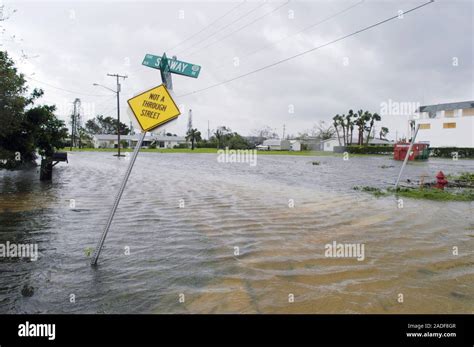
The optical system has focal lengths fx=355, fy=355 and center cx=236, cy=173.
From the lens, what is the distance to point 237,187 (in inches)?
527

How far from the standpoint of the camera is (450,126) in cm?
5994

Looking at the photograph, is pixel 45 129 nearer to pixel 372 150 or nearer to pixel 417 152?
pixel 417 152

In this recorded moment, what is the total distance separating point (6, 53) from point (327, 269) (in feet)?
38.6

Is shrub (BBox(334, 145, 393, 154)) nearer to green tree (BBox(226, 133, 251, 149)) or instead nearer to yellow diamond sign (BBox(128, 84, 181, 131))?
green tree (BBox(226, 133, 251, 149))

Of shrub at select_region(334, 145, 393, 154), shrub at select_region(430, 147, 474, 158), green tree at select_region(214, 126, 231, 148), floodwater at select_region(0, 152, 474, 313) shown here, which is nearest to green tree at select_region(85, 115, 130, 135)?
green tree at select_region(214, 126, 231, 148)

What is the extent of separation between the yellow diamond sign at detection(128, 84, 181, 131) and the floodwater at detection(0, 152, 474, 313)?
1.94 m

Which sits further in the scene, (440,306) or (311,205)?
(311,205)

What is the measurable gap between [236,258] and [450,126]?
6617cm

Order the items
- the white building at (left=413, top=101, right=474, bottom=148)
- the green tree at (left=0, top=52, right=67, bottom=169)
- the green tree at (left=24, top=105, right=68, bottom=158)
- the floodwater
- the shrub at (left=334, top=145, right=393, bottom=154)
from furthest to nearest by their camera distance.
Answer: the shrub at (left=334, top=145, right=393, bottom=154), the white building at (left=413, top=101, right=474, bottom=148), the green tree at (left=24, top=105, right=68, bottom=158), the green tree at (left=0, top=52, right=67, bottom=169), the floodwater

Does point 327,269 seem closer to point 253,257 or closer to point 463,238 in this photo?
point 253,257

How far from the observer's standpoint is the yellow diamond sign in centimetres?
452

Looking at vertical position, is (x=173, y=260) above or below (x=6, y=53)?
below

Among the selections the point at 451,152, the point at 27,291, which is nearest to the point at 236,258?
the point at 27,291
